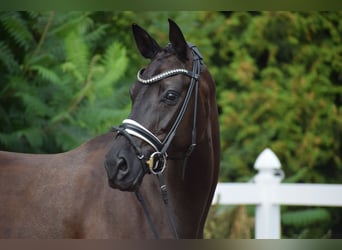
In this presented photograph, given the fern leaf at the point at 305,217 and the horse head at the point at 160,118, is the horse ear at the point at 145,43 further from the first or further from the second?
the fern leaf at the point at 305,217

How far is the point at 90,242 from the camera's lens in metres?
1.75

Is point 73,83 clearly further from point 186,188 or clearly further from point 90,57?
point 186,188

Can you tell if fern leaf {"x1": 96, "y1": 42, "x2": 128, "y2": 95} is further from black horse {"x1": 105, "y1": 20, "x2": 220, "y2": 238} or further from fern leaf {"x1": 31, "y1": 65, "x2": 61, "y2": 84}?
black horse {"x1": 105, "y1": 20, "x2": 220, "y2": 238}

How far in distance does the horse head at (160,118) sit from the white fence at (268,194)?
271 centimetres

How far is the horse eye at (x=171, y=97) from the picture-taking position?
2.62m

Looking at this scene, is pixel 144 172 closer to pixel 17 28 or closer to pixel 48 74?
pixel 48 74

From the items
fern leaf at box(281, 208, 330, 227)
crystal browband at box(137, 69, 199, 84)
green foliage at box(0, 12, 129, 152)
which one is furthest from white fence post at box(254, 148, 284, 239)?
crystal browband at box(137, 69, 199, 84)

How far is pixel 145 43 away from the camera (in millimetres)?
2840

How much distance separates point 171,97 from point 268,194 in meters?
2.98

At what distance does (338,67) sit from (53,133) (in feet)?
13.4

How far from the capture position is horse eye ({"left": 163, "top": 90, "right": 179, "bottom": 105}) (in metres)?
2.62

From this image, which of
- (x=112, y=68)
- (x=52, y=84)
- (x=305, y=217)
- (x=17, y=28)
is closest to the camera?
(x=17, y=28)

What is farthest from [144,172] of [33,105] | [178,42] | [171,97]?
[33,105]

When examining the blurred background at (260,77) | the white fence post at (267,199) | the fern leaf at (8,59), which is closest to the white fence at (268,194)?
the white fence post at (267,199)
